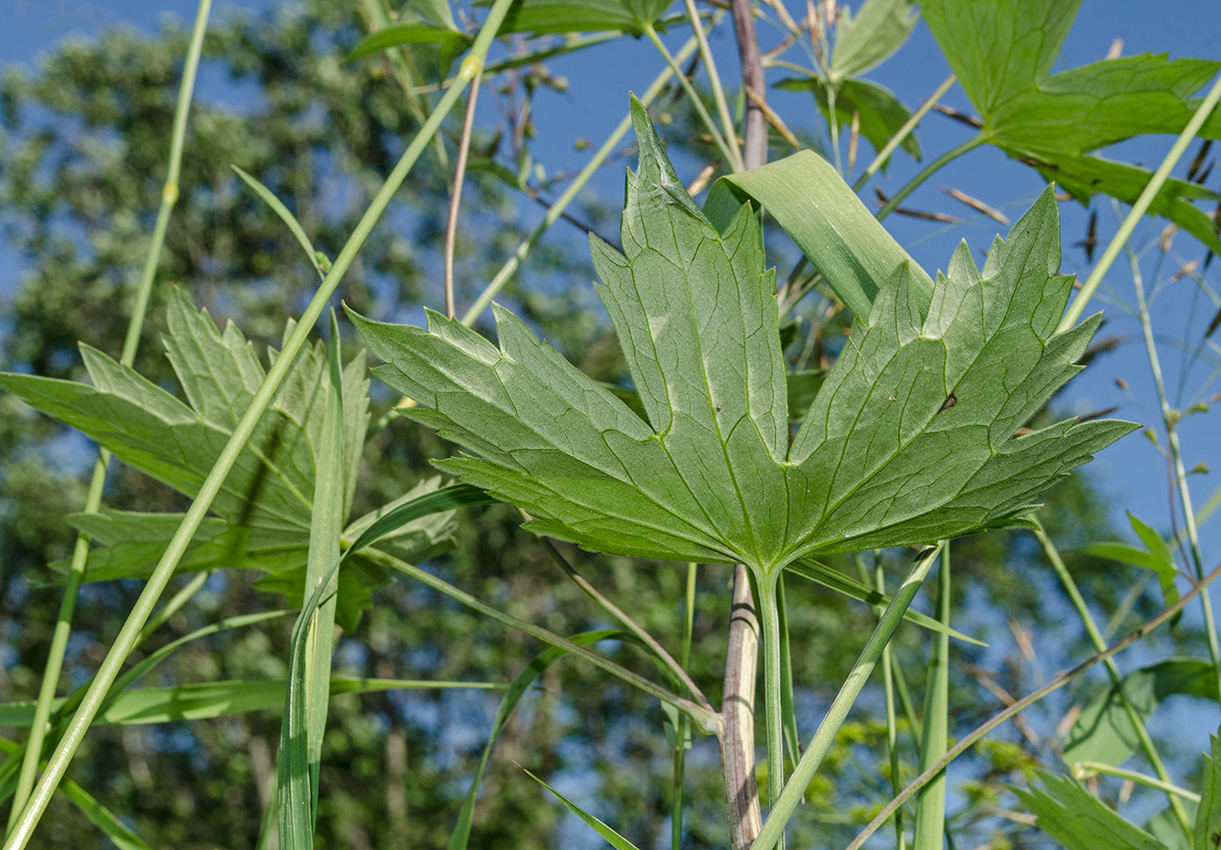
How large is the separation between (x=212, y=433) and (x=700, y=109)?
0.68 ft

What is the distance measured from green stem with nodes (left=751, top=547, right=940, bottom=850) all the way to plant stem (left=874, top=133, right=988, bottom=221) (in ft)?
0.50

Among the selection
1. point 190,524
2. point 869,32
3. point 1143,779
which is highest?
point 869,32

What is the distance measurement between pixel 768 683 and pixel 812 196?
0.12m

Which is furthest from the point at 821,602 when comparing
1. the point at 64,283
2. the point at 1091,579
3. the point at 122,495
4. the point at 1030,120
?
the point at 1030,120

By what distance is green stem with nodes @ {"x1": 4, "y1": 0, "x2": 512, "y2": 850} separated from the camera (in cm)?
15

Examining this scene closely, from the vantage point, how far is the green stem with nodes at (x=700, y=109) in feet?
0.94

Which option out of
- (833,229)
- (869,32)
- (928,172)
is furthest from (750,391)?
(869,32)

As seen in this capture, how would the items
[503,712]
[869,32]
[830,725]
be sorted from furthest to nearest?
[869,32], [503,712], [830,725]

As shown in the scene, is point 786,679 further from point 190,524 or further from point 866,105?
point 866,105

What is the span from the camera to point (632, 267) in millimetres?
174

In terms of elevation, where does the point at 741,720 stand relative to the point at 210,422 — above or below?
below

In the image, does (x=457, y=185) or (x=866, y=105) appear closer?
(x=457, y=185)

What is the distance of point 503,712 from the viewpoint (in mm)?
267

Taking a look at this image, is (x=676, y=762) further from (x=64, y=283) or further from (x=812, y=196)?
(x=64, y=283)
